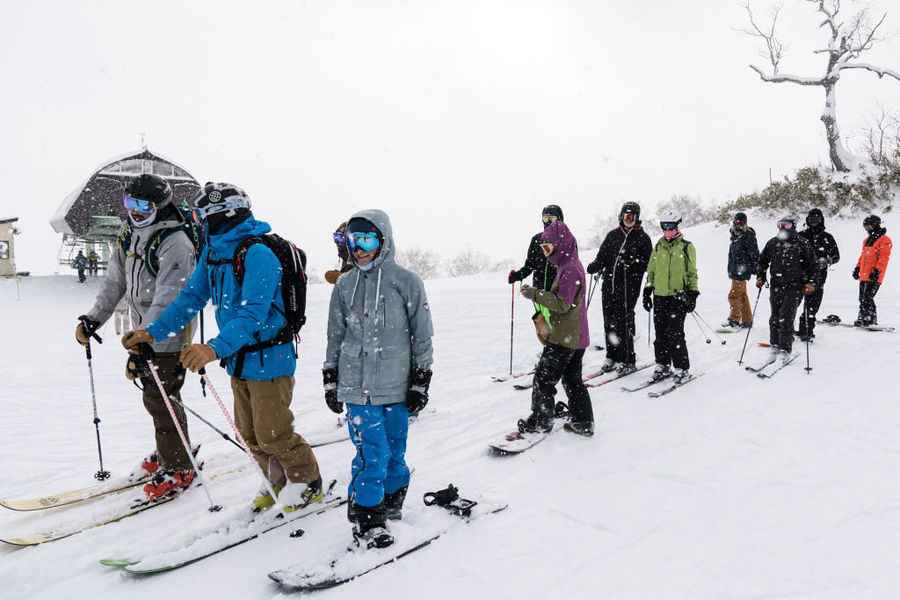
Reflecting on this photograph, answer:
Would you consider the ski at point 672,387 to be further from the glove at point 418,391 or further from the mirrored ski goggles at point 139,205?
the mirrored ski goggles at point 139,205

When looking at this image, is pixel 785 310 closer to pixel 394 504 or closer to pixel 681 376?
pixel 681 376

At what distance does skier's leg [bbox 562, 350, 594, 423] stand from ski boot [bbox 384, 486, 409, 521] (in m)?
2.13

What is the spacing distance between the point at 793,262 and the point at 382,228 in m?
6.92

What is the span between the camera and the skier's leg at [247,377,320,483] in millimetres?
3340

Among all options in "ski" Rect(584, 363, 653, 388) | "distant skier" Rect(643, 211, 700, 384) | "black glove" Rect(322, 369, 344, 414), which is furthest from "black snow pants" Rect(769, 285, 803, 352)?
"black glove" Rect(322, 369, 344, 414)

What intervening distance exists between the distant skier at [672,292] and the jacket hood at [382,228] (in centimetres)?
456

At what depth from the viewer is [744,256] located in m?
10.0

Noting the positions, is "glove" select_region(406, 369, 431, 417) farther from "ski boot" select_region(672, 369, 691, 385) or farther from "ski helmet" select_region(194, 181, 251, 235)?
"ski boot" select_region(672, 369, 691, 385)

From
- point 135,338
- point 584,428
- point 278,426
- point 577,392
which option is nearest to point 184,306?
point 135,338

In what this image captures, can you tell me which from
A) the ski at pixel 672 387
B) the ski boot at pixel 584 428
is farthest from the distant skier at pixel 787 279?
the ski boot at pixel 584 428

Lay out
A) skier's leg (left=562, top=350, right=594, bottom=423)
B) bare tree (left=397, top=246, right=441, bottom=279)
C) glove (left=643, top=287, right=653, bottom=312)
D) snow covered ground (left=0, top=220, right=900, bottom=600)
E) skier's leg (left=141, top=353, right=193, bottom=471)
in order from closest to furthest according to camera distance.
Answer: snow covered ground (left=0, top=220, right=900, bottom=600) → skier's leg (left=141, top=353, right=193, bottom=471) → skier's leg (left=562, top=350, right=594, bottom=423) → glove (left=643, top=287, right=653, bottom=312) → bare tree (left=397, top=246, right=441, bottom=279)

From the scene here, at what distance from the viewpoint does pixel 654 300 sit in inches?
269

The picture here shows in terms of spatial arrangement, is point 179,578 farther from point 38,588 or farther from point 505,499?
point 505,499

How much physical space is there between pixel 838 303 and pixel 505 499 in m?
13.1
